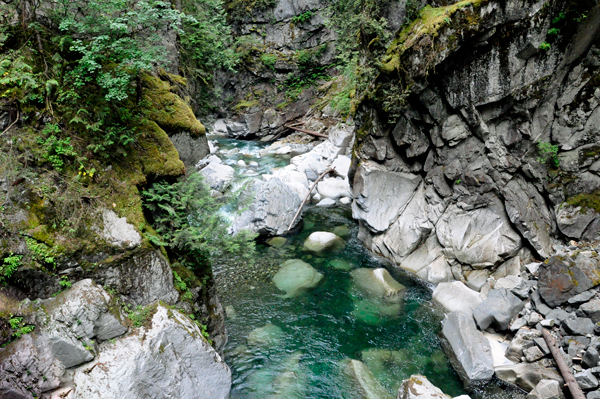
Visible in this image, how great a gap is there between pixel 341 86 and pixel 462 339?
22462mm

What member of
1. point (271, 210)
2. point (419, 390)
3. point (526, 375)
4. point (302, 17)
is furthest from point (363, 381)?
point (302, 17)

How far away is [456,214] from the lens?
10.5m

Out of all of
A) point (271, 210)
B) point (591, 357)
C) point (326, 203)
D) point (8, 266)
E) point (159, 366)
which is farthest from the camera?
point (326, 203)

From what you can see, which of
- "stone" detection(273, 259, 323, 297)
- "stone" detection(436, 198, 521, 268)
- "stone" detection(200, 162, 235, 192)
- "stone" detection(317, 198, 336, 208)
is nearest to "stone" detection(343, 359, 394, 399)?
"stone" detection(273, 259, 323, 297)

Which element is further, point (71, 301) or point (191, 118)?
point (191, 118)

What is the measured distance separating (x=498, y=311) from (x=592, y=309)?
5.96 ft

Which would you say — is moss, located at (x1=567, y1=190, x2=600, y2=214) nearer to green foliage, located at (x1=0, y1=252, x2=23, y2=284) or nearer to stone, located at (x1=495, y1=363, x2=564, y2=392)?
stone, located at (x1=495, y1=363, x2=564, y2=392)

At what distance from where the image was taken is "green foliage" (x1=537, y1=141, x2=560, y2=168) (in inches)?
365

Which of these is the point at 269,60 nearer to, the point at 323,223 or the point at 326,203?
the point at 326,203

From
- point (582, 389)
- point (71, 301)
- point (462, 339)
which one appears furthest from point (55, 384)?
point (582, 389)

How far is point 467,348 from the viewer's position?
718 centimetres

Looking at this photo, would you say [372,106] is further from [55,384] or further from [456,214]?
[55,384]

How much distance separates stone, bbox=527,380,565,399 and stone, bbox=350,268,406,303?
12.6 feet

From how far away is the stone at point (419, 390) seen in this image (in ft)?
18.5
